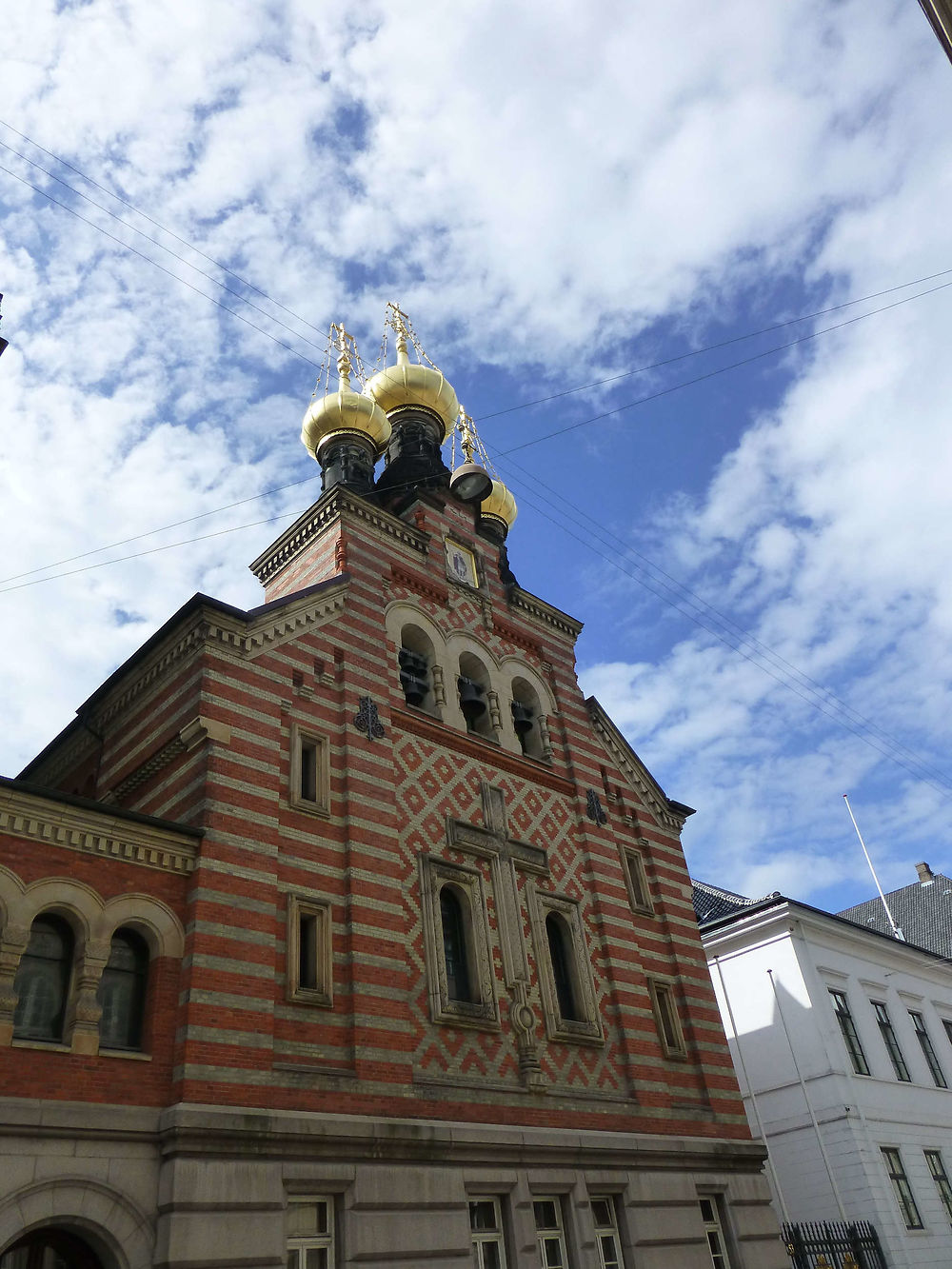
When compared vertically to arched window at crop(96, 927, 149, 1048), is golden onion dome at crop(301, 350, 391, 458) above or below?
above

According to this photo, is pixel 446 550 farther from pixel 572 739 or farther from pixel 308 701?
pixel 308 701

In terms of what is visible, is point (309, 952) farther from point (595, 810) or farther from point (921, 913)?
point (921, 913)

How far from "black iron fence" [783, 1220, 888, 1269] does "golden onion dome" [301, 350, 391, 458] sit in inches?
813

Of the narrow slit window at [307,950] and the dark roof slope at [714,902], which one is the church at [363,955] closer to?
the narrow slit window at [307,950]

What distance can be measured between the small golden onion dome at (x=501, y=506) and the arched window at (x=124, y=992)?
18439 millimetres

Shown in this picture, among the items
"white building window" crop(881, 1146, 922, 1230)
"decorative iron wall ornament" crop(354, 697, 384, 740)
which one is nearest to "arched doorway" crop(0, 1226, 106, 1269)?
"decorative iron wall ornament" crop(354, 697, 384, 740)

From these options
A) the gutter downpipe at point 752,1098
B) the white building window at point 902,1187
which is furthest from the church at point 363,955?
the white building window at point 902,1187

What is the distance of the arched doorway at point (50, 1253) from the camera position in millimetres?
11367

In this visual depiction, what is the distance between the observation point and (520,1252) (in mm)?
15109

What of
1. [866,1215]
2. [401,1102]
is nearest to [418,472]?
[401,1102]

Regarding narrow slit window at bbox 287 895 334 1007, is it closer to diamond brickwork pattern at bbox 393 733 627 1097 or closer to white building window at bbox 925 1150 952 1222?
diamond brickwork pattern at bbox 393 733 627 1097

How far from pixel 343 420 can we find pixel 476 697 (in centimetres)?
874

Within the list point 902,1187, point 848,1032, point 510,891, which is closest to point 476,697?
point 510,891

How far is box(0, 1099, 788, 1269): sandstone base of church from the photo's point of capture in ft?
37.4
